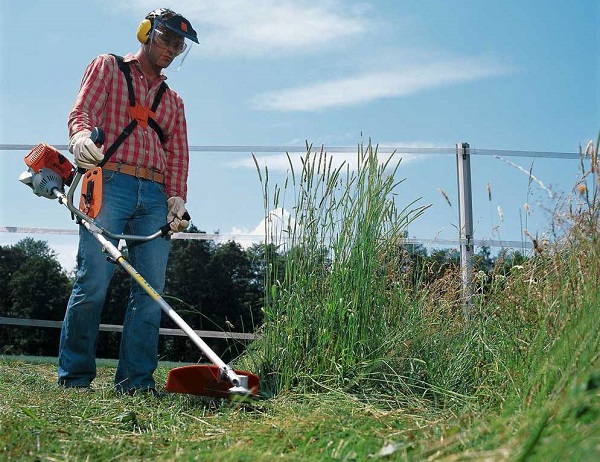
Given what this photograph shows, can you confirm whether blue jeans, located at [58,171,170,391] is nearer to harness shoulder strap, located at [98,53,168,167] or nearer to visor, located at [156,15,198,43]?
harness shoulder strap, located at [98,53,168,167]

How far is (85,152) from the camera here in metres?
3.26

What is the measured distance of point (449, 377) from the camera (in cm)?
299

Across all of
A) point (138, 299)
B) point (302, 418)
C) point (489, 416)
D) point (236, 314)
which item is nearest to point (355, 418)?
point (302, 418)

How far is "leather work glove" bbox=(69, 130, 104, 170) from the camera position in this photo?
128 inches

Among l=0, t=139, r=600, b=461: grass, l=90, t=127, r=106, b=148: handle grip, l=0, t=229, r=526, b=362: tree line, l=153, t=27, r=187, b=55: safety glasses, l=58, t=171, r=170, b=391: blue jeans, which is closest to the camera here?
l=0, t=139, r=600, b=461: grass

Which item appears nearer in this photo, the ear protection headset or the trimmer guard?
the trimmer guard

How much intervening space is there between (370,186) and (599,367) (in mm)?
1619

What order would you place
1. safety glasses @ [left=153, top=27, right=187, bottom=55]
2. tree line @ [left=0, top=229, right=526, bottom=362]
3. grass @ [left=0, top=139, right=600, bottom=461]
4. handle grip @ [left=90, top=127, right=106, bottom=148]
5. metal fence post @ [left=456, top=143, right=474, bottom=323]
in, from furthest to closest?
1. tree line @ [left=0, top=229, right=526, bottom=362]
2. metal fence post @ [left=456, top=143, right=474, bottom=323]
3. safety glasses @ [left=153, top=27, right=187, bottom=55]
4. handle grip @ [left=90, top=127, right=106, bottom=148]
5. grass @ [left=0, top=139, right=600, bottom=461]

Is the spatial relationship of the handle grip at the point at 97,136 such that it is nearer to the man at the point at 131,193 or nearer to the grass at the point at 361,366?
the man at the point at 131,193

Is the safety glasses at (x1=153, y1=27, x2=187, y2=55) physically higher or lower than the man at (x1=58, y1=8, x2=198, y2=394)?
higher

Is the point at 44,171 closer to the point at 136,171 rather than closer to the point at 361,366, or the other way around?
the point at 136,171

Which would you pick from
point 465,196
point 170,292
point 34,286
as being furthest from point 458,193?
point 34,286

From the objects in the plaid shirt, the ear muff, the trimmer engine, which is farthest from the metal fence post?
the trimmer engine

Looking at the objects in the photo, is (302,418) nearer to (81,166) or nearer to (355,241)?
(355,241)
